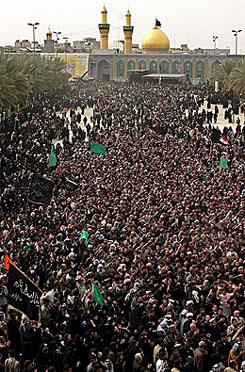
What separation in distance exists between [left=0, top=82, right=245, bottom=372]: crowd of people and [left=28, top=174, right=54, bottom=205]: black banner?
1.26 ft

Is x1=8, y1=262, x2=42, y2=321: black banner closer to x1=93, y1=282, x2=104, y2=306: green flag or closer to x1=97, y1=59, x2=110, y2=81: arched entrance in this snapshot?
x1=93, y1=282, x2=104, y2=306: green flag

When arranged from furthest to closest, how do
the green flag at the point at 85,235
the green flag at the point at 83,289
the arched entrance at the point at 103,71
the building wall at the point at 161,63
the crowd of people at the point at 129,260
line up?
the arched entrance at the point at 103,71
the building wall at the point at 161,63
the green flag at the point at 85,235
the green flag at the point at 83,289
the crowd of people at the point at 129,260

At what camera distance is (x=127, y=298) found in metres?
9.81

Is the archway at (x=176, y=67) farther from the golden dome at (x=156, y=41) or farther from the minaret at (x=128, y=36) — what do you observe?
the minaret at (x=128, y=36)

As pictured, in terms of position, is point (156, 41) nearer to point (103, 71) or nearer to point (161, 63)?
point (161, 63)

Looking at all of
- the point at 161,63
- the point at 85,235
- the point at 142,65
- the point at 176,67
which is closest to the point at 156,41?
the point at 161,63

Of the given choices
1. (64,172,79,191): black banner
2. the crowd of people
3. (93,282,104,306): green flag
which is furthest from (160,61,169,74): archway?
(93,282,104,306): green flag

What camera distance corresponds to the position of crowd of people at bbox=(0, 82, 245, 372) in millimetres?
8250

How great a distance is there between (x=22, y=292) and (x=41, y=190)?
6570 millimetres

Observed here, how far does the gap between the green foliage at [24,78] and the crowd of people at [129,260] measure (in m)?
12.8

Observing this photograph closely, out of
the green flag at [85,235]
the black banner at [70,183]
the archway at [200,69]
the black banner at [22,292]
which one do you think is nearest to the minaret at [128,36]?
the archway at [200,69]

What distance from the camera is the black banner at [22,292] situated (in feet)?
28.5

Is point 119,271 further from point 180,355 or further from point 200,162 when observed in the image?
point 200,162

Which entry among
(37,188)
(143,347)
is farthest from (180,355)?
(37,188)
